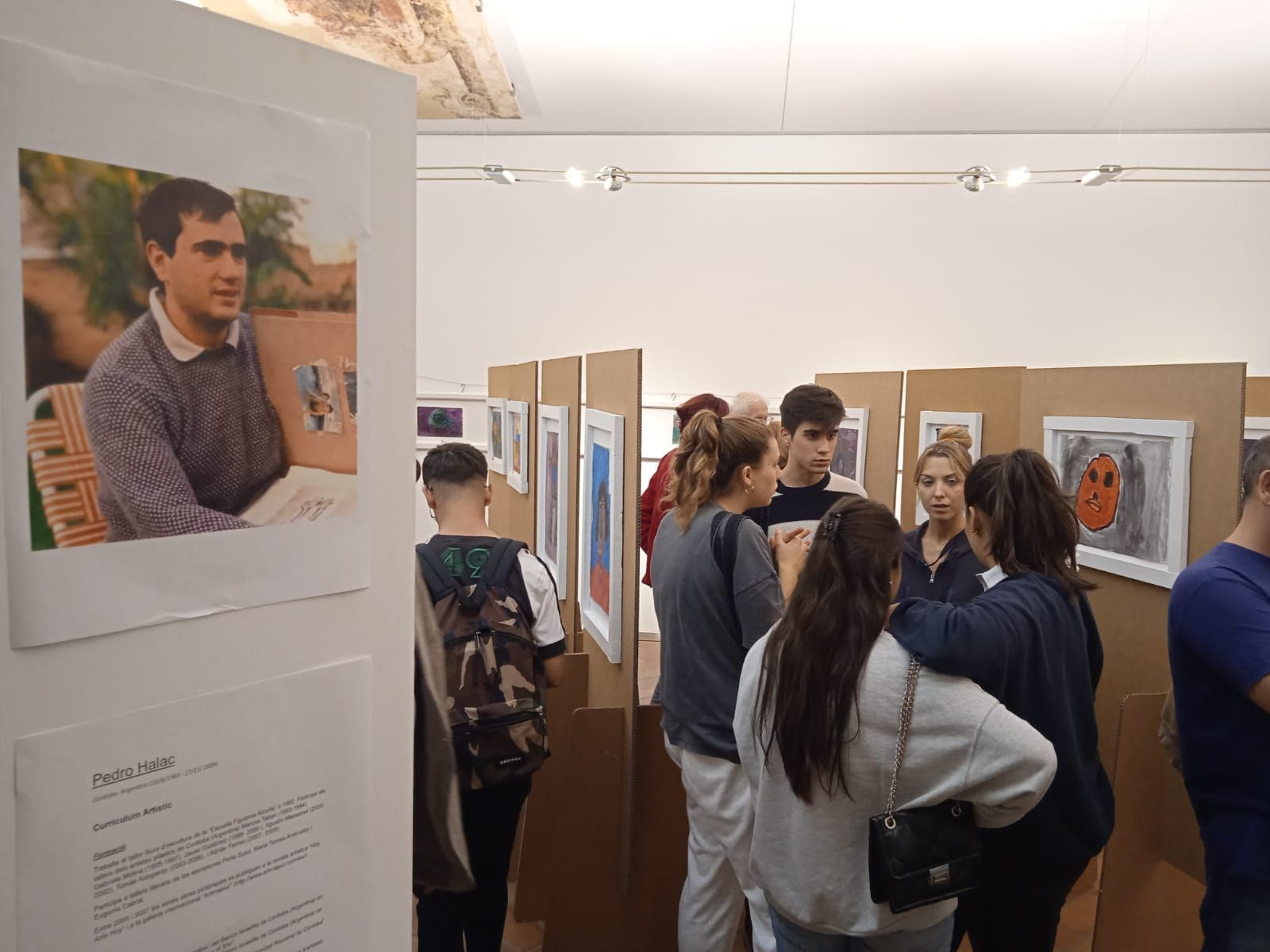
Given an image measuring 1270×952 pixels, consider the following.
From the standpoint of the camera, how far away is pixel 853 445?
15.2 feet

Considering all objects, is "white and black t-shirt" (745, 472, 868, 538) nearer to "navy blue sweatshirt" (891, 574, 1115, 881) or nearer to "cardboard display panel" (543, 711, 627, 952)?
"cardboard display panel" (543, 711, 627, 952)

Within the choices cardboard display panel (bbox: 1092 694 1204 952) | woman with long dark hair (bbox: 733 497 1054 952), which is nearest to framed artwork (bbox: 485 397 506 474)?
cardboard display panel (bbox: 1092 694 1204 952)

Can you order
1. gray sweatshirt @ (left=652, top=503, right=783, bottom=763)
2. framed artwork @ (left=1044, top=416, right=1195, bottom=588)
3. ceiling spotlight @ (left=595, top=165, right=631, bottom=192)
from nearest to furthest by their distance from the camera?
1. gray sweatshirt @ (left=652, top=503, right=783, bottom=763)
2. framed artwork @ (left=1044, top=416, right=1195, bottom=588)
3. ceiling spotlight @ (left=595, top=165, right=631, bottom=192)

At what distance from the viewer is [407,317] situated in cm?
93

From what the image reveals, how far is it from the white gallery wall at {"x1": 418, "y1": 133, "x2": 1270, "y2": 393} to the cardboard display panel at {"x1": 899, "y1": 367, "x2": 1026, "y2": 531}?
109 inches

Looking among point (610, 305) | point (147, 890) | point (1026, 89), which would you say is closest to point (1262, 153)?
point (1026, 89)

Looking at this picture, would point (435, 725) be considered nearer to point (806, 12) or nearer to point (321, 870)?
point (321, 870)

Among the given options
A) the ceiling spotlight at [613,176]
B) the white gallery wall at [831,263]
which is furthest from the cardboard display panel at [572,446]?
the white gallery wall at [831,263]

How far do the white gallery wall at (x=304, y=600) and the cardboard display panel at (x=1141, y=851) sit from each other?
2.26m

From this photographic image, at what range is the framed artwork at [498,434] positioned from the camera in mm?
5062

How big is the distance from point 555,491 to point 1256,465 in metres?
2.49

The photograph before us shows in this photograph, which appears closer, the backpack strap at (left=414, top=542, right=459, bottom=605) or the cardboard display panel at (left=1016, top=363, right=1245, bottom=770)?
the backpack strap at (left=414, top=542, right=459, bottom=605)

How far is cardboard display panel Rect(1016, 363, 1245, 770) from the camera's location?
7.30 ft

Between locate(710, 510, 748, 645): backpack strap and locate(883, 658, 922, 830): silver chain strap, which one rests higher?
locate(710, 510, 748, 645): backpack strap
